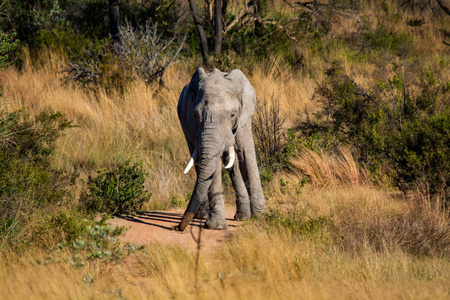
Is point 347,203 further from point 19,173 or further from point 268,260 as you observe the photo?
point 19,173

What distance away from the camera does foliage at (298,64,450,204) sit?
6465 mm

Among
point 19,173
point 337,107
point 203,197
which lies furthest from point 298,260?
point 337,107

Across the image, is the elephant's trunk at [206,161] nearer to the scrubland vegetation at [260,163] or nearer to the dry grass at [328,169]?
the scrubland vegetation at [260,163]

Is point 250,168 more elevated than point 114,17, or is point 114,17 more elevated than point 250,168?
point 114,17

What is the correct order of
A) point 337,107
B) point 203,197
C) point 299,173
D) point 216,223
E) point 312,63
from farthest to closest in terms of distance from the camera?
point 312,63, point 337,107, point 299,173, point 216,223, point 203,197

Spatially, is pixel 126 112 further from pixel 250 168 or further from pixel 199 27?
pixel 250 168

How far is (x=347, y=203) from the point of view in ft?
20.8

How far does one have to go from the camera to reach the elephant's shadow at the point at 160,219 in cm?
600

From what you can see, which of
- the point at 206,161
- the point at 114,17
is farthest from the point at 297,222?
the point at 114,17

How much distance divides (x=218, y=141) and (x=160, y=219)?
5.95ft

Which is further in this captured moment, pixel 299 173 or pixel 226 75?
pixel 299 173

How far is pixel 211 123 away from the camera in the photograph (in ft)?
16.6

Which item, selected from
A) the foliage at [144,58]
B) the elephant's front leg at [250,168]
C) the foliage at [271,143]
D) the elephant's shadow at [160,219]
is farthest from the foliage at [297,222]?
the foliage at [144,58]

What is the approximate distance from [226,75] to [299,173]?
2.96 metres
